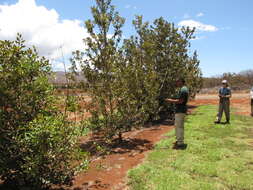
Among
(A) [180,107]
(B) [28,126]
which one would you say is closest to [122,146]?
(A) [180,107]

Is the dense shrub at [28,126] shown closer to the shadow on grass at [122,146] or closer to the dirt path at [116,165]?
the dirt path at [116,165]

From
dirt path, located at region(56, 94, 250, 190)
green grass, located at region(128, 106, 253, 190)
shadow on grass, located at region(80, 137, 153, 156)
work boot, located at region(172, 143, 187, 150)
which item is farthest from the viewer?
shadow on grass, located at region(80, 137, 153, 156)

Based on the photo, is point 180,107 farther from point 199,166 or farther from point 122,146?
point 122,146

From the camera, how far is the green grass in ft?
15.3

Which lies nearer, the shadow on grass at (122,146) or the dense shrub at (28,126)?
the dense shrub at (28,126)

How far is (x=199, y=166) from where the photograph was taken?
5551mm

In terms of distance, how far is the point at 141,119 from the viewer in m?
7.53

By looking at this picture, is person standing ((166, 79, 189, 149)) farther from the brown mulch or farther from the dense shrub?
the dense shrub

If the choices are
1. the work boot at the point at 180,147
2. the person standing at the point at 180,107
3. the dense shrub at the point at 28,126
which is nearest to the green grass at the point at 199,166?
the work boot at the point at 180,147

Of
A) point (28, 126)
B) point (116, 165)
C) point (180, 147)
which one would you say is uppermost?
point (28, 126)

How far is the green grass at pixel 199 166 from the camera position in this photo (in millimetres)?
4656

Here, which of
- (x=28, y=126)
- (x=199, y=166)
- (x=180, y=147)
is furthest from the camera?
(x=180, y=147)

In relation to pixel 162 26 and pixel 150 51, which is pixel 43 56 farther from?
pixel 162 26

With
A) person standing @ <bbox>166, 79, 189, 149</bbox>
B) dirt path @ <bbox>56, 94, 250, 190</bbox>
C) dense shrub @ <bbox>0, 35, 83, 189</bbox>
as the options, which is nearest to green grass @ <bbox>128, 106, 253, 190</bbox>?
dirt path @ <bbox>56, 94, 250, 190</bbox>
